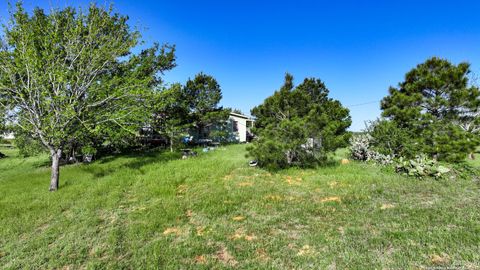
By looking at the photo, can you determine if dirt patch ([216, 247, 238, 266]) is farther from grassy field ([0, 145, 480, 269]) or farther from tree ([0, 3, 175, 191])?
tree ([0, 3, 175, 191])

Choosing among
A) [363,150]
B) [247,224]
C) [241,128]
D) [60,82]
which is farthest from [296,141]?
[241,128]

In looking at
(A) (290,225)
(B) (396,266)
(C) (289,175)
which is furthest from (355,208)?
(C) (289,175)

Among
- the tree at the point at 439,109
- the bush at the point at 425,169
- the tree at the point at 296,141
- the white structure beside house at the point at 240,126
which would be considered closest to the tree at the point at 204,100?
the white structure beside house at the point at 240,126

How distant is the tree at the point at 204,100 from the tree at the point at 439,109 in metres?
13.1

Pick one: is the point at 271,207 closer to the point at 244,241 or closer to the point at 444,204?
the point at 244,241

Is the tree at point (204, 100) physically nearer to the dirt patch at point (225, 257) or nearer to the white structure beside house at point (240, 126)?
the white structure beside house at point (240, 126)

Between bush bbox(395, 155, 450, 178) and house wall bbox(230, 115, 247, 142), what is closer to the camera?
bush bbox(395, 155, 450, 178)

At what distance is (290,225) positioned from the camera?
395 centimetres

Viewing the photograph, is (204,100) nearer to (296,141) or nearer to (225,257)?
(296,141)

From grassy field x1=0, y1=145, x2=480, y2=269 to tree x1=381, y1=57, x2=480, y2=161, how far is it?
4.15 meters

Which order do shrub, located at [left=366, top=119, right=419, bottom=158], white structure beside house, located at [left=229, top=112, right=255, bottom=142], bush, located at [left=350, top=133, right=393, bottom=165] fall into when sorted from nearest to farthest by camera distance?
shrub, located at [left=366, top=119, right=419, bottom=158], bush, located at [left=350, top=133, right=393, bottom=165], white structure beside house, located at [left=229, top=112, right=255, bottom=142]

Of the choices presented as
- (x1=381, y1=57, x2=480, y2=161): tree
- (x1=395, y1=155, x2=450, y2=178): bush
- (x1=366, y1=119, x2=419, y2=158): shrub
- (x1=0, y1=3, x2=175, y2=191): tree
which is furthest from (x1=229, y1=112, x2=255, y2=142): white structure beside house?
(x1=395, y1=155, x2=450, y2=178): bush

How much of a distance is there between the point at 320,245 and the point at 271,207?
1707 mm

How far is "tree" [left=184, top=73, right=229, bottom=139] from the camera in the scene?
19.6 m
